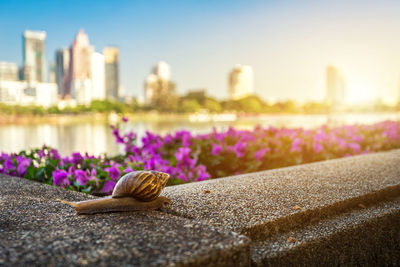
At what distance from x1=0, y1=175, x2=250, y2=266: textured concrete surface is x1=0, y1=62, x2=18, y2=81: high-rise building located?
159m

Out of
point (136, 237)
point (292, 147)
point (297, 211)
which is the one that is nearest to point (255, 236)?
point (297, 211)

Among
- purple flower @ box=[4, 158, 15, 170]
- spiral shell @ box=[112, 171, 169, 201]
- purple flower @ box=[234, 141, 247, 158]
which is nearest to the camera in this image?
spiral shell @ box=[112, 171, 169, 201]

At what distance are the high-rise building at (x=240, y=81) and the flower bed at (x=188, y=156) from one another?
13177 cm

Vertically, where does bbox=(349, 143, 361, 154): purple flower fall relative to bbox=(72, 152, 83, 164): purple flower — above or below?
below

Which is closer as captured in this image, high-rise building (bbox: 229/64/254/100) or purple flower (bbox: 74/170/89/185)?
purple flower (bbox: 74/170/89/185)

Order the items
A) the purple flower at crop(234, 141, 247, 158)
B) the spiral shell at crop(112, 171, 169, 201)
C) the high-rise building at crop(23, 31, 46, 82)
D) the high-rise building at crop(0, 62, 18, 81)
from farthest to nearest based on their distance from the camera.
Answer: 1. the high-rise building at crop(23, 31, 46, 82)
2. the high-rise building at crop(0, 62, 18, 81)
3. the purple flower at crop(234, 141, 247, 158)
4. the spiral shell at crop(112, 171, 169, 201)

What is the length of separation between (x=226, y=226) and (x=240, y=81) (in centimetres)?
14177

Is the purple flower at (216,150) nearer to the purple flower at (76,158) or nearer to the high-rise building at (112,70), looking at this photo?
the purple flower at (76,158)

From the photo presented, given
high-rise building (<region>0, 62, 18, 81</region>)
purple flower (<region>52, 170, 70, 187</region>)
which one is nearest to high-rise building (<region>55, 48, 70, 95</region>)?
high-rise building (<region>0, 62, 18, 81</region>)

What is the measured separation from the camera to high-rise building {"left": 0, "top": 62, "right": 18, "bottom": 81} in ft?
474

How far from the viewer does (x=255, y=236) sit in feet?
5.43

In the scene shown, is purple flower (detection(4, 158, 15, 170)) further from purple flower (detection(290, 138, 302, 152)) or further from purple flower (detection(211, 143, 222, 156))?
purple flower (detection(290, 138, 302, 152))

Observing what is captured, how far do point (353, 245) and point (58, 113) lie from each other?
87860mm

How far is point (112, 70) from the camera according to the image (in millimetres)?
158000
